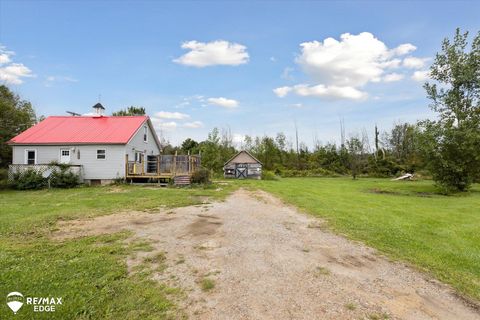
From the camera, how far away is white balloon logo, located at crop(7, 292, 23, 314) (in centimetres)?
327

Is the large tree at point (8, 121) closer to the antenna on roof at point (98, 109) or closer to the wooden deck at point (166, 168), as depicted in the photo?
the antenna on roof at point (98, 109)

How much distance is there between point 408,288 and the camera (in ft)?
13.4

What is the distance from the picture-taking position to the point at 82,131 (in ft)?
68.9

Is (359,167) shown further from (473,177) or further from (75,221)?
(75,221)

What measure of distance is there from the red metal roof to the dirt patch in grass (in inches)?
543

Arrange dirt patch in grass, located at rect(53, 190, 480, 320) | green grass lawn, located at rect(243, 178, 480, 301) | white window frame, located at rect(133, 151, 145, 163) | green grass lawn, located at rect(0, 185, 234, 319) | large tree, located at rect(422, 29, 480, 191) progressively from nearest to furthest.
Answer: green grass lawn, located at rect(0, 185, 234, 319), dirt patch in grass, located at rect(53, 190, 480, 320), green grass lawn, located at rect(243, 178, 480, 301), large tree, located at rect(422, 29, 480, 191), white window frame, located at rect(133, 151, 145, 163)

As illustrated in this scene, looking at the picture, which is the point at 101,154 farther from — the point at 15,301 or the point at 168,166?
the point at 15,301

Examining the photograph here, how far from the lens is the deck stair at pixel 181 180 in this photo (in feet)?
61.3

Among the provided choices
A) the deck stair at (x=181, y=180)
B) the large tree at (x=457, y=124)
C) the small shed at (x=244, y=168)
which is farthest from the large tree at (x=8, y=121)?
the large tree at (x=457, y=124)

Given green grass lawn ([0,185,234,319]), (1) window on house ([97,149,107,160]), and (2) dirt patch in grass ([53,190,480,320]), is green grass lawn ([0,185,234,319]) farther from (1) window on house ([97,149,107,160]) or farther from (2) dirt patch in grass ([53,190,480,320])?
(1) window on house ([97,149,107,160])

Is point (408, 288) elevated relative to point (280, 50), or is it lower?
lower

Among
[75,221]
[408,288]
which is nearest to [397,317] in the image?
[408,288]

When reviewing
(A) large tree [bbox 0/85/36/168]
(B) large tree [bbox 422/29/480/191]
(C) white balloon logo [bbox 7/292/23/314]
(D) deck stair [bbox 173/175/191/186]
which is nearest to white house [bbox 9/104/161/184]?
(A) large tree [bbox 0/85/36/168]

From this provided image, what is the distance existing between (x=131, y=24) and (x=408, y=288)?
17.5 m
